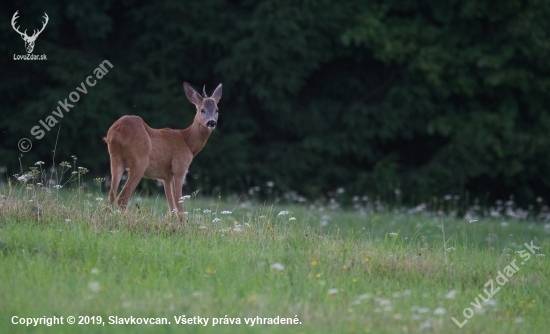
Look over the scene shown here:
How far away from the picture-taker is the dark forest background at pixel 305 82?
759 inches

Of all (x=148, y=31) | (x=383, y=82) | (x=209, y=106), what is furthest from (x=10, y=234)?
(x=383, y=82)

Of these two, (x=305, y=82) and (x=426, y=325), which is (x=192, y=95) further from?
(x=305, y=82)

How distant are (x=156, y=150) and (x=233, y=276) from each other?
3245mm

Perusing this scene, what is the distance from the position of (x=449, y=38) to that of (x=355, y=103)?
263cm

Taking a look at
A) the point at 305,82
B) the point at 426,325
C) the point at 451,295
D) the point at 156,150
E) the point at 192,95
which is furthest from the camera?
the point at 305,82

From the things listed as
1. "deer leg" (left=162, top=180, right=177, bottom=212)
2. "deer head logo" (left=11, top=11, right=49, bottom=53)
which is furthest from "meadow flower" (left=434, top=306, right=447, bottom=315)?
"deer head logo" (left=11, top=11, right=49, bottom=53)

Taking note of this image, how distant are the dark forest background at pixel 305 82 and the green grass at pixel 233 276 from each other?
10.5 meters

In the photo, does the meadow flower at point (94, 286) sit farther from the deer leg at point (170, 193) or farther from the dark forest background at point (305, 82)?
the dark forest background at point (305, 82)

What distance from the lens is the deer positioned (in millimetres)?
9523

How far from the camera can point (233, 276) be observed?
702cm

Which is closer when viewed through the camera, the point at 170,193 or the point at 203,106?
the point at 170,193

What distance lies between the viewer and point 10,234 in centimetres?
765

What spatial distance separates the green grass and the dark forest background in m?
10.5

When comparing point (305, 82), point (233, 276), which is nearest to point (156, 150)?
point (233, 276)
